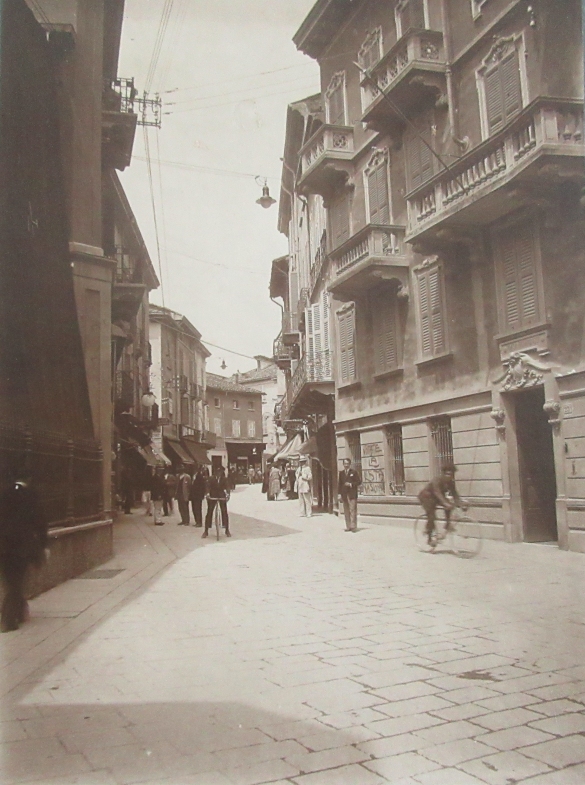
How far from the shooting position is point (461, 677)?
482 cm

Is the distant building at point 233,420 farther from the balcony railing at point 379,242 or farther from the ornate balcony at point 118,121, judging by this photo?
the ornate balcony at point 118,121

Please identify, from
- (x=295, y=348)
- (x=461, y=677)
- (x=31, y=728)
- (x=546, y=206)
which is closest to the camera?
(x=31, y=728)

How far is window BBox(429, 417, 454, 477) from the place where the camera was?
14.8 metres

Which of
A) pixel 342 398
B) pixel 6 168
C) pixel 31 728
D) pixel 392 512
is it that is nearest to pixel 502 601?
pixel 31 728

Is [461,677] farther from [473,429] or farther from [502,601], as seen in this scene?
[473,429]

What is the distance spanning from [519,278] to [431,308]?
155 inches

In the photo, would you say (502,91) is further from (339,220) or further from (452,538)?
(339,220)

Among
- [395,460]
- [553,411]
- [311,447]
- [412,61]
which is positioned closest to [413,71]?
[412,61]

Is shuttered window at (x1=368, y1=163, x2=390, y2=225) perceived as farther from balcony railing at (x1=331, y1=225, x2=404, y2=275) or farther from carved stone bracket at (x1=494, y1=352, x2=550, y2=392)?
carved stone bracket at (x1=494, y1=352, x2=550, y2=392)

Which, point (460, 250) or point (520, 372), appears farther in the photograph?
point (460, 250)

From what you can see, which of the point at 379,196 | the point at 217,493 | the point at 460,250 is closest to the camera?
the point at 460,250

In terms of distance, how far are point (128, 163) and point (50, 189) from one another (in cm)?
143

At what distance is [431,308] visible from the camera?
51.8 feet

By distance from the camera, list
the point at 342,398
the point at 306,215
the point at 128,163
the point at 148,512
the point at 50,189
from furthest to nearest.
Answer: the point at 306,215 → the point at 148,512 → the point at 342,398 → the point at 50,189 → the point at 128,163
